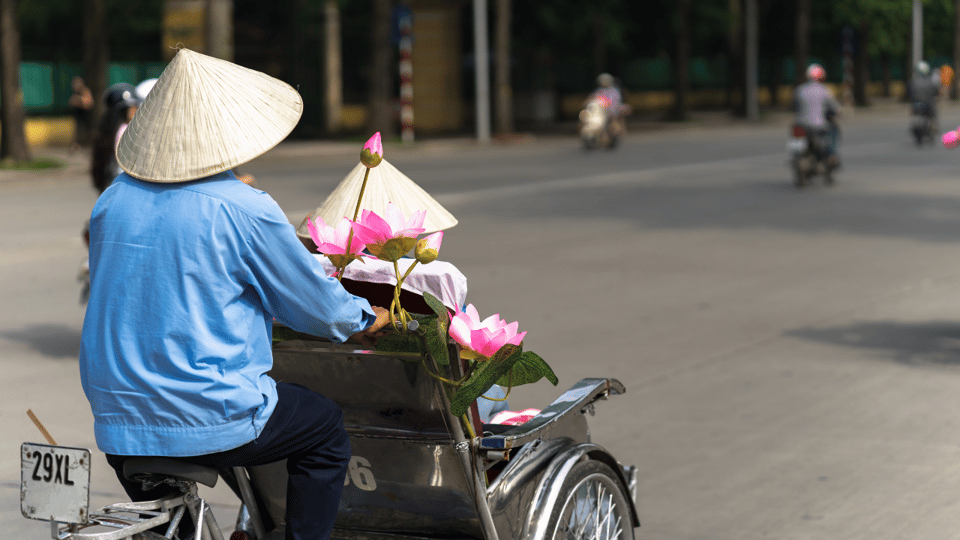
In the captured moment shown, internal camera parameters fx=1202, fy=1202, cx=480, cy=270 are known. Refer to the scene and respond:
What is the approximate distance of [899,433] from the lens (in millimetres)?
5414

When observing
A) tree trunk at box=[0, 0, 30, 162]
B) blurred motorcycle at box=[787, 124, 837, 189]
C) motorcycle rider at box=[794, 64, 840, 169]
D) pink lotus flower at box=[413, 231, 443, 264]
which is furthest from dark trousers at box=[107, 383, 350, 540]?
tree trunk at box=[0, 0, 30, 162]

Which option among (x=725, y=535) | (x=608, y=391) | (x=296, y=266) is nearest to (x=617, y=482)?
(x=608, y=391)

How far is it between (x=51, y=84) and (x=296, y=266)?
31.7m

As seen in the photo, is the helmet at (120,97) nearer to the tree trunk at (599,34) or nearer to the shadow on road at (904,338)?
the shadow on road at (904,338)

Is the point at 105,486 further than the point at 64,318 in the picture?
No

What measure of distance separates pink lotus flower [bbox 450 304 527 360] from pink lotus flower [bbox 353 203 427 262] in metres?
0.22

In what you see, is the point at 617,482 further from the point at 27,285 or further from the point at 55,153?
the point at 55,153

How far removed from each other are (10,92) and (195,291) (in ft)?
74.2

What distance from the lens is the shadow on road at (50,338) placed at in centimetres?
751

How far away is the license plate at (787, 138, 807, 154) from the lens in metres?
17.9

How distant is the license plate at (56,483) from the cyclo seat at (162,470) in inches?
6.6

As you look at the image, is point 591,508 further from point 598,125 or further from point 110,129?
point 598,125

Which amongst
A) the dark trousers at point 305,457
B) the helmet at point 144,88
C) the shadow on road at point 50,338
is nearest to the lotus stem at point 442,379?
the dark trousers at point 305,457

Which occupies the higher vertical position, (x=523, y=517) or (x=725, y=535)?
(x=523, y=517)
